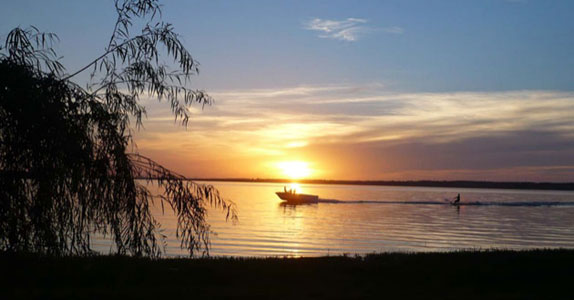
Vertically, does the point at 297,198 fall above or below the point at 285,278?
above

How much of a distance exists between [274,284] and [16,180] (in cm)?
499

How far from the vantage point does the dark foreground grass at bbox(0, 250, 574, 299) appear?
9344 mm

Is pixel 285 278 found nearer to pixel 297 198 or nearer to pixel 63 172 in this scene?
pixel 63 172

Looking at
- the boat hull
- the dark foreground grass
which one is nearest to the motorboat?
the boat hull

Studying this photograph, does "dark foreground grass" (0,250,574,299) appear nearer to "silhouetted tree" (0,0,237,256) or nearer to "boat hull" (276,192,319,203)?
"silhouetted tree" (0,0,237,256)

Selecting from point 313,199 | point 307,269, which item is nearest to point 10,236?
point 307,269

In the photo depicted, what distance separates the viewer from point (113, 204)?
8.23m

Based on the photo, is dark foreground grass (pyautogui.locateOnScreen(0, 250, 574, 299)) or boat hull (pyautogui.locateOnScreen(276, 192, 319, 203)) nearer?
dark foreground grass (pyautogui.locateOnScreen(0, 250, 574, 299))

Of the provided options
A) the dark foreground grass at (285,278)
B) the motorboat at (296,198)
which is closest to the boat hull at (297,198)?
the motorboat at (296,198)

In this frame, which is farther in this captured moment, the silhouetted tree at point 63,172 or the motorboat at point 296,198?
the motorboat at point 296,198

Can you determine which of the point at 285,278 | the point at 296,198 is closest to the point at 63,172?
the point at 285,278

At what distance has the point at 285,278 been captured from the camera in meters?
10.9

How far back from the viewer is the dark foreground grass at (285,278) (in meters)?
9.34

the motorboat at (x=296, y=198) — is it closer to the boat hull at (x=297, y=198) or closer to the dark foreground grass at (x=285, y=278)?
the boat hull at (x=297, y=198)
